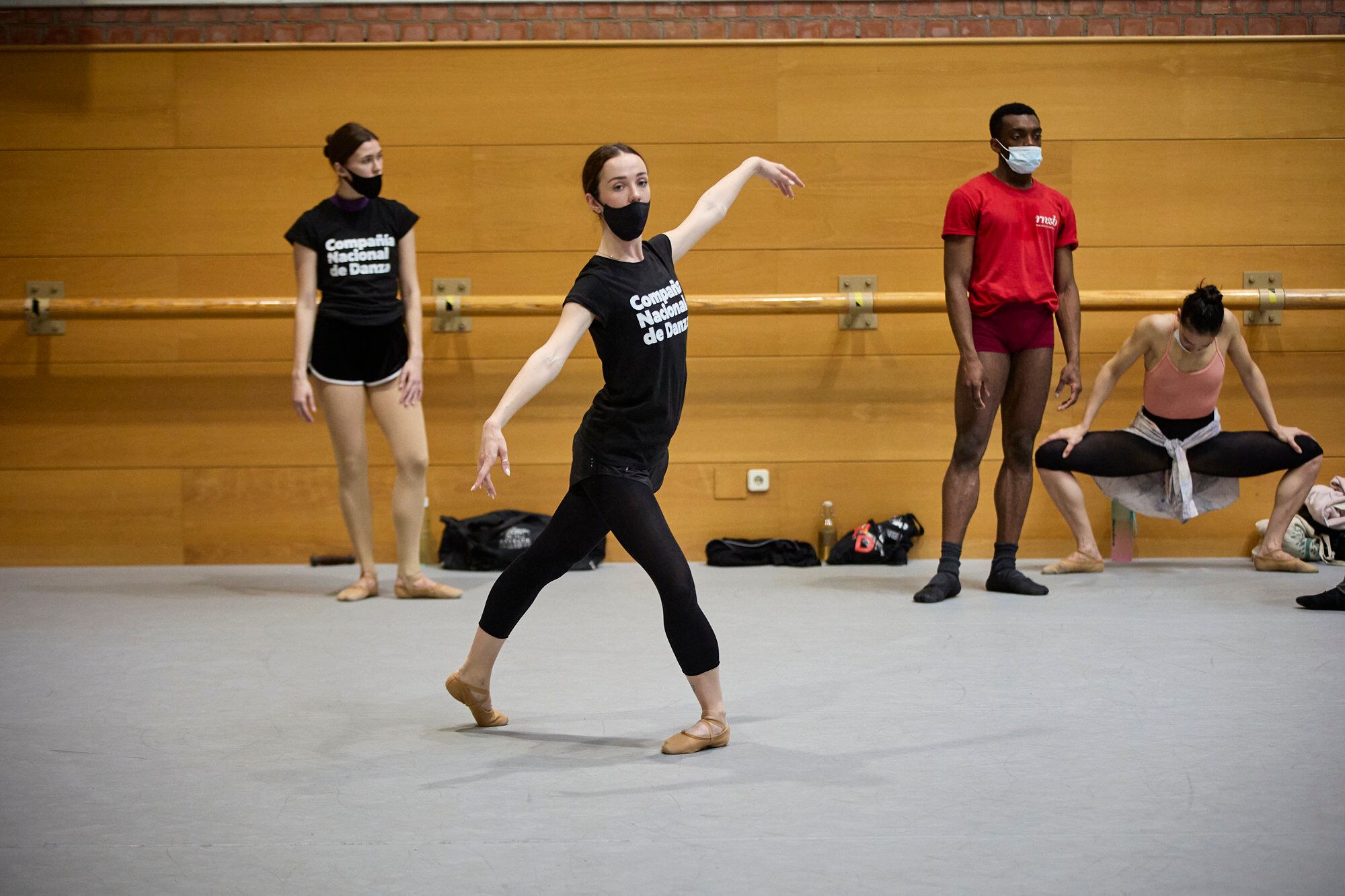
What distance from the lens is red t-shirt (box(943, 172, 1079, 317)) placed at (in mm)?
4336

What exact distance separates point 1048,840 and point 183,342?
14.6ft

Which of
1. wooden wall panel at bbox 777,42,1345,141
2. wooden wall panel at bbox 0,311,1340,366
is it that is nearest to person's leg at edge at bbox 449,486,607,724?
→ wooden wall panel at bbox 0,311,1340,366

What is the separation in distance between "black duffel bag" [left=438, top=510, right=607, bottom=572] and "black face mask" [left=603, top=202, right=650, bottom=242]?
2612 millimetres

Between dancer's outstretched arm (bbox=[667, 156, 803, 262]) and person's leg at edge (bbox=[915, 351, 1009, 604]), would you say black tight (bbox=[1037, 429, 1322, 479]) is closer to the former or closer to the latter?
person's leg at edge (bbox=[915, 351, 1009, 604])

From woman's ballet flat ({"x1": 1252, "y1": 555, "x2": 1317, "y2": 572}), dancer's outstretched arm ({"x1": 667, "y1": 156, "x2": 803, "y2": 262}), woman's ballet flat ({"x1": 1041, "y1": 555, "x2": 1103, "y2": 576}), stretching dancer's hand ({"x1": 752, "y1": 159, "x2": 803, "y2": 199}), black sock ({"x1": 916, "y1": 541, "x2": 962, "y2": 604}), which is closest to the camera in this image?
dancer's outstretched arm ({"x1": 667, "y1": 156, "x2": 803, "y2": 262})

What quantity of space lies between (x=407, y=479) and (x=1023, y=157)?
2479 millimetres

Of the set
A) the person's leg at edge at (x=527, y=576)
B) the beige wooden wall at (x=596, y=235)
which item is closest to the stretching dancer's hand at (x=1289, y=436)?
the beige wooden wall at (x=596, y=235)

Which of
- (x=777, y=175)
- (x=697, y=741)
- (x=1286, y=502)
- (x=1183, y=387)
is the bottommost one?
(x=697, y=741)

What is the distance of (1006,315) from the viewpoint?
4.38 metres

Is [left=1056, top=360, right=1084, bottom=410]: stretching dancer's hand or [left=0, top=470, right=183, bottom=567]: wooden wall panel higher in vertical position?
[left=1056, top=360, right=1084, bottom=410]: stretching dancer's hand

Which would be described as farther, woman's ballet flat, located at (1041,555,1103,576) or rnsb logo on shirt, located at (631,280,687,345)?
woman's ballet flat, located at (1041,555,1103,576)

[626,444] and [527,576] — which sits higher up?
[626,444]

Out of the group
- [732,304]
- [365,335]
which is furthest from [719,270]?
[365,335]

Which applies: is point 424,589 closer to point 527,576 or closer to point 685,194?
point 527,576
